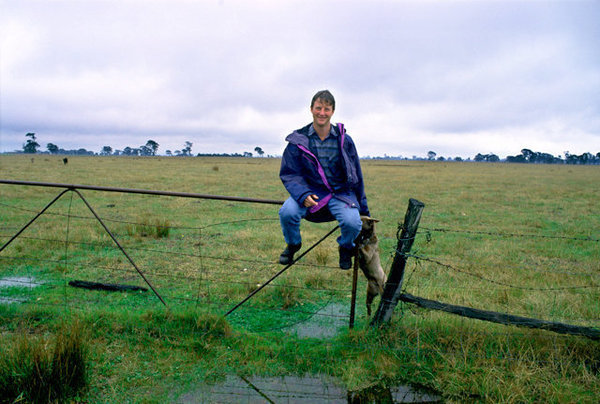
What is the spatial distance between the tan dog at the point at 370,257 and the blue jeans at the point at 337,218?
0.91 ft

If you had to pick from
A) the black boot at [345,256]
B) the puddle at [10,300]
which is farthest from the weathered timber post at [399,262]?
the puddle at [10,300]

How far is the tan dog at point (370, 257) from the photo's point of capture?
3.85 meters

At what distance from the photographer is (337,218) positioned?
350 cm

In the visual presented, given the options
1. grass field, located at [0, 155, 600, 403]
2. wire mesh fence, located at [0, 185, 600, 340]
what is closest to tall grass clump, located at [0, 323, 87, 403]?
grass field, located at [0, 155, 600, 403]

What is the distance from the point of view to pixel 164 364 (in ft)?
11.7

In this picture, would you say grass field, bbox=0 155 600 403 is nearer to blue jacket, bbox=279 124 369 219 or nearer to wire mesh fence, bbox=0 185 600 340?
wire mesh fence, bbox=0 185 600 340

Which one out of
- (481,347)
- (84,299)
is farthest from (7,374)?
(481,347)

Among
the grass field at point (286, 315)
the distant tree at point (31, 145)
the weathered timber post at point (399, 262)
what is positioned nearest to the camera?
the grass field at point (286, 315)

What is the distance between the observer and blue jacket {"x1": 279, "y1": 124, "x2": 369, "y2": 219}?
139 inches

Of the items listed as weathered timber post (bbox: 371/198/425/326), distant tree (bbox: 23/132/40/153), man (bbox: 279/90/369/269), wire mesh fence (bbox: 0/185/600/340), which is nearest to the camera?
man (bbox: 279/90/369/269)

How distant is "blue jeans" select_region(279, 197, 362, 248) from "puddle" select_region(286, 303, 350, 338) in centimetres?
130

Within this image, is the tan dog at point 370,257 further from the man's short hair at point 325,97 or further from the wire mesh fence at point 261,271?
the man's short hair at point 325,97

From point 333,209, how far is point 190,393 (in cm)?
197

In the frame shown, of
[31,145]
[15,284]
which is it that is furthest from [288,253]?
[31,145]
